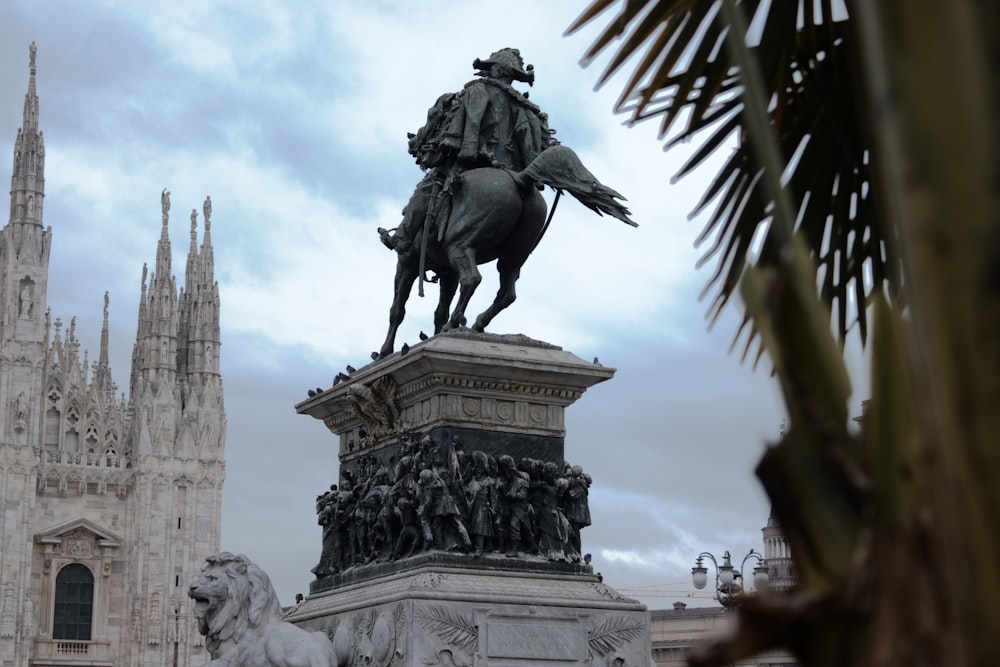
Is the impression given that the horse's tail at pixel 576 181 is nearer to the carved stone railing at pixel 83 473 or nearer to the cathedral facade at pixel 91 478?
the cathedral facade at pixel 91 478

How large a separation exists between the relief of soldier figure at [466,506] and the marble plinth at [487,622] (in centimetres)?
17

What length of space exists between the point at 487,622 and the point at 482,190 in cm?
238

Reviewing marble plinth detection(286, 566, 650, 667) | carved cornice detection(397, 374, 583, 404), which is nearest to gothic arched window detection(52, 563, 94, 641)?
marble plinth detection(286, 566, 650, 667)

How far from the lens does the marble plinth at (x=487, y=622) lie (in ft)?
24.2

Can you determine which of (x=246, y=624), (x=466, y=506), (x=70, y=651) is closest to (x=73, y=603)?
(x=70, y=651)

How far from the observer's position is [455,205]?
8.45 m

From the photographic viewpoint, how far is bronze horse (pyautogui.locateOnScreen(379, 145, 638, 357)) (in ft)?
26.7

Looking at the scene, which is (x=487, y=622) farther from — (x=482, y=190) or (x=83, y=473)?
(x=83, y=473)

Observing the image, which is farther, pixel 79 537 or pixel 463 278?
pixel 79 537

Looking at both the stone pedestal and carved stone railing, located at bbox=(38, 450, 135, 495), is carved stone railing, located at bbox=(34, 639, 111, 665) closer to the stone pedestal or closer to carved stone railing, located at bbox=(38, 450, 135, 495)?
carved stone railing, located at bbox=(38, 450, 135, 495)

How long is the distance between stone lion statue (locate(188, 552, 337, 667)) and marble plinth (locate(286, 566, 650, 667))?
0.29 metres

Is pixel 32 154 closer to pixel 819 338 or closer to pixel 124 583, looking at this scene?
pixel 124 583

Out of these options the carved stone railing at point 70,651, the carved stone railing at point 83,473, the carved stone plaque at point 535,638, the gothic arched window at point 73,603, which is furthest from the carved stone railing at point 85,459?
the carved stone plaque at point 535,638

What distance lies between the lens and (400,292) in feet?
29.4
